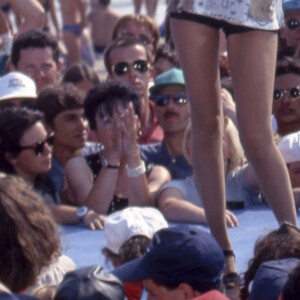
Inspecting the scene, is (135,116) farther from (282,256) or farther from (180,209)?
(282,256)

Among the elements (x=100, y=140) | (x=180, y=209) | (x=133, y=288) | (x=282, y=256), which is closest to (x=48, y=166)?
(x=100, y=140)

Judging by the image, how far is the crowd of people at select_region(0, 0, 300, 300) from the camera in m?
2.33

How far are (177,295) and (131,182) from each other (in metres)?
1.95

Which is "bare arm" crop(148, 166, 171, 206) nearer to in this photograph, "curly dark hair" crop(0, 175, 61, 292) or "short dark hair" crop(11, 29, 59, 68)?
"short dark hair" crop(11, 29, 59, 68)

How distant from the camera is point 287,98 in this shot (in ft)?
15.9

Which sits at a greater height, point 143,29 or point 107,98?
point 143,29

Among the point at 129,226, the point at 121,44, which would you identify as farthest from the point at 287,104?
the point at 129,226

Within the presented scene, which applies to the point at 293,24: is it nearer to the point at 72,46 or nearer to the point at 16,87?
the point at 16,87

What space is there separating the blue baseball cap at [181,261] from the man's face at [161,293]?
0.02 metres

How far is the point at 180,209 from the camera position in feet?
13.6

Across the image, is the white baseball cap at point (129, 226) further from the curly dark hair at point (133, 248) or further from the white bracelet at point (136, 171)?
the white bracelet at point (136, 171)

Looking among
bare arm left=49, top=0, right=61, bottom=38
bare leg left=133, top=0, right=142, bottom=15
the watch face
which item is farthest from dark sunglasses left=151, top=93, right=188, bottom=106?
bare arm left=49, top=0, right=61, bottom=38

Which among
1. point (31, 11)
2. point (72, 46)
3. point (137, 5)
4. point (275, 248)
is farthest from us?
point (137, 5)

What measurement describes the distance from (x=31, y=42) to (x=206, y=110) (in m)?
2.99
